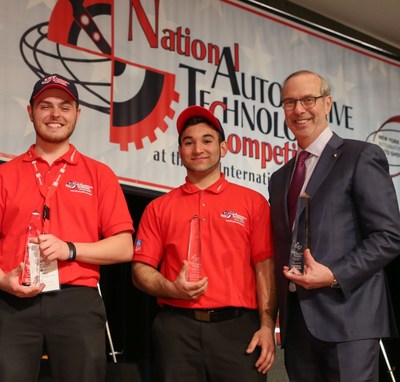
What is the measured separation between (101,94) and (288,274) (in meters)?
2.54

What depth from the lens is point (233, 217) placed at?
3.24 m

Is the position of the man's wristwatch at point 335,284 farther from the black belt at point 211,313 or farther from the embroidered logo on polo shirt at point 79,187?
the embroidered logo on polo shirt at point 79,187

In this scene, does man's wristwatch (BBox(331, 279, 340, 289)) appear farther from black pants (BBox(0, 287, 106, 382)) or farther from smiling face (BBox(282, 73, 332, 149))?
black pants (BBox(0, 287, 106, 382))

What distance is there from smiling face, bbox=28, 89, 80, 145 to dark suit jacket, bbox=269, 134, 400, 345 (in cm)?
105

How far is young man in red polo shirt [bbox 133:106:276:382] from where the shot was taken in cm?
300

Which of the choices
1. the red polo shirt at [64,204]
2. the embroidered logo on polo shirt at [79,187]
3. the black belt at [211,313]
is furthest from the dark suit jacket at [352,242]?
the embroidered logo on polo shirt at [79,187]

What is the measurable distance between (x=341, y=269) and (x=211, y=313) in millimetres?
605

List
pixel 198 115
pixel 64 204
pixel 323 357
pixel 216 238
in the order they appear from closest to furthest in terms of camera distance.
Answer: pixel 323 357 → pixel 64 204 → pixel 216 238 → pixel 198 115

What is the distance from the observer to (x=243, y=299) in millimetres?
3115

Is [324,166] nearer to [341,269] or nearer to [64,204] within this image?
[341,269]

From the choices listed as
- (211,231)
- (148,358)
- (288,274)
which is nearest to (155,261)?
(211,231)

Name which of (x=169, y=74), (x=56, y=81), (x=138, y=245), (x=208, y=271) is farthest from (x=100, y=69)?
(x=208, y=271)

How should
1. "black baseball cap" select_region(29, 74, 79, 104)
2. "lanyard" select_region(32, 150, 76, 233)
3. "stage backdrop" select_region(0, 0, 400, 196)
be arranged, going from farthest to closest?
"stage backdrop" select_region(0, 0, 400, 196) → "black baseball cap" select_region(29, 74, 79, 104) → "lanyard" select_region(32, 150, 76, 233)

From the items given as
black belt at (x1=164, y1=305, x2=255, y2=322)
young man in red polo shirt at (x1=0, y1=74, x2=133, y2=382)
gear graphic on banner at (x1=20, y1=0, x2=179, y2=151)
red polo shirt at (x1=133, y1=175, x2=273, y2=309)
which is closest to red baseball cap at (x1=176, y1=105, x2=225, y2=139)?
red polo shirt at (x1=133, y1=175, x2=273, y2=309)
